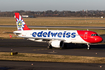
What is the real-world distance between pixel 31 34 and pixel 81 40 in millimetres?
12330

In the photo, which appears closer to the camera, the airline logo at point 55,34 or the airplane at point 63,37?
the airplane at point 63,37

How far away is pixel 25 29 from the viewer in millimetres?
49750

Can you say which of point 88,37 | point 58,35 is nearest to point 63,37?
point 58,35

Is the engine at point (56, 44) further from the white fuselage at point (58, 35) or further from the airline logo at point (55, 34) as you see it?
the airline logo at point (55, 34)

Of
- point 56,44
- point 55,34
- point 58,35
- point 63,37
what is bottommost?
point 56,44

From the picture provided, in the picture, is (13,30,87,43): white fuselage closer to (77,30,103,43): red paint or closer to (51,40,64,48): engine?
(77,30,103,43): red paint

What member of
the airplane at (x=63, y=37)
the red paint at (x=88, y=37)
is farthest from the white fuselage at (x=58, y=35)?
the red paint at (x=88, y=37)

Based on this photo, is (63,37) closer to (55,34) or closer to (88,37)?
(55,34)

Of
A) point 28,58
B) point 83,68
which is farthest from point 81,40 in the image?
point 83,68

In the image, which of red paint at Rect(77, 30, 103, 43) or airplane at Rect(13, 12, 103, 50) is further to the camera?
airplane at Rect(13, 12, 103, 50)

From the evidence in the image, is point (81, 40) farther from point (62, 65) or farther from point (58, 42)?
point (62, 65)

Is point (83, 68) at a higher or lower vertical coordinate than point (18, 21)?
lower

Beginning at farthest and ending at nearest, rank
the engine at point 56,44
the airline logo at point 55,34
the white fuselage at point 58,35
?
the airline logo at point 55,34 → the white fuselage at point 58,35 → the engine at point 56,44

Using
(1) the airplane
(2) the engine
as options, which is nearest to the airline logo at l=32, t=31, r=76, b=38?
(1) the airplane
